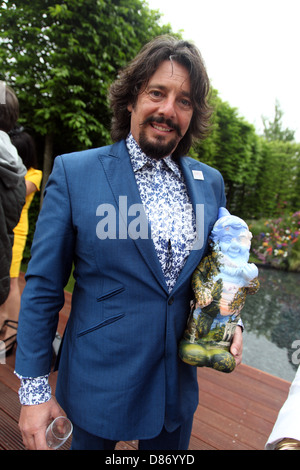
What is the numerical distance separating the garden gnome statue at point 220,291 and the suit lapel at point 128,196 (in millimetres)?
189

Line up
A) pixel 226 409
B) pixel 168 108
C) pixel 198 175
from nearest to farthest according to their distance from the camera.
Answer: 1. pixel 168 108
2. pixel 198 175
3. pixel 226 409

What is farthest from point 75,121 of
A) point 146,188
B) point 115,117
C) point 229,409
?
point 229,409

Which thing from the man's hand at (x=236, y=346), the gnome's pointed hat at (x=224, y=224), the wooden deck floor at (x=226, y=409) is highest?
the gnome's pointed hat at (x=224, y=224)

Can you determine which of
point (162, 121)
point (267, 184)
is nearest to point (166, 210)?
point (162, 121)

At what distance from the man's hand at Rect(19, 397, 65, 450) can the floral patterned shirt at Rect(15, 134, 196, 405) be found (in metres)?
0.04

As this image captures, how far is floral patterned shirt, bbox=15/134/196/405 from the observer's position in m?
1.21

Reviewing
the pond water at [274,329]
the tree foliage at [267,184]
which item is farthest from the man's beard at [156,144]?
the tree foliage at [267,184]

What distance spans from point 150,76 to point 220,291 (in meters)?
0.91

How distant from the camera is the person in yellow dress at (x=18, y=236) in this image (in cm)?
274

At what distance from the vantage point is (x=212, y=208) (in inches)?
54.1

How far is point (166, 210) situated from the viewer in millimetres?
1251

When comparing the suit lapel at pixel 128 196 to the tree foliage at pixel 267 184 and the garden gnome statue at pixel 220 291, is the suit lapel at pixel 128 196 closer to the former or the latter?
the garden gnome statue at pixel 220 291

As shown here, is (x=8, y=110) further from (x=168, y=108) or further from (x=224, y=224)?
(x=224, y=224)
